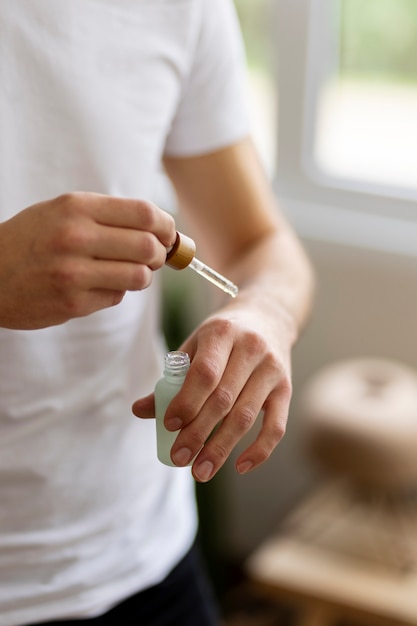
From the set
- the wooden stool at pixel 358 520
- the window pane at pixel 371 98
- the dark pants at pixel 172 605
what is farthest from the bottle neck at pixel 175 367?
the window pane at pixel 371 98

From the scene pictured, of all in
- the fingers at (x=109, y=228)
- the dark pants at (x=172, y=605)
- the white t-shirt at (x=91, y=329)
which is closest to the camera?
the fingers at (x=109, y=228)

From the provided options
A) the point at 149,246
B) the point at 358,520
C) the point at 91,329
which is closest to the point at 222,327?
the point at 149,246

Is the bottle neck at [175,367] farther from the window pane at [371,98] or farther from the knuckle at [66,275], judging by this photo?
the window pane at [371,98]

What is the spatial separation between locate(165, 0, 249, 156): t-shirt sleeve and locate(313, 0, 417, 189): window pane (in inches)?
41.9

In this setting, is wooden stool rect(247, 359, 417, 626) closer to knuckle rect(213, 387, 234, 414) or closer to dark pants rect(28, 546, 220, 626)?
dark pants rect(28, 546, 220, 626)

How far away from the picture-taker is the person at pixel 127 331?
2.33 feet

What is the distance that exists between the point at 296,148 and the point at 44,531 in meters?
1.44

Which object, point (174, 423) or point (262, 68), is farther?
point (262, 68)

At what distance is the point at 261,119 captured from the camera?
7.33 feet

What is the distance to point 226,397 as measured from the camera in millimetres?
664

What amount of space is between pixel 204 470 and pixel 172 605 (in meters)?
0.45

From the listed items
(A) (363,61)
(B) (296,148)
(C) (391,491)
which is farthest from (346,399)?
(A) (363,61)

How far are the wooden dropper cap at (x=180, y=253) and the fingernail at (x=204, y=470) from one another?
153mm

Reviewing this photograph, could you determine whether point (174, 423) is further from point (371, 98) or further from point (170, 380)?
point (371, 98)
